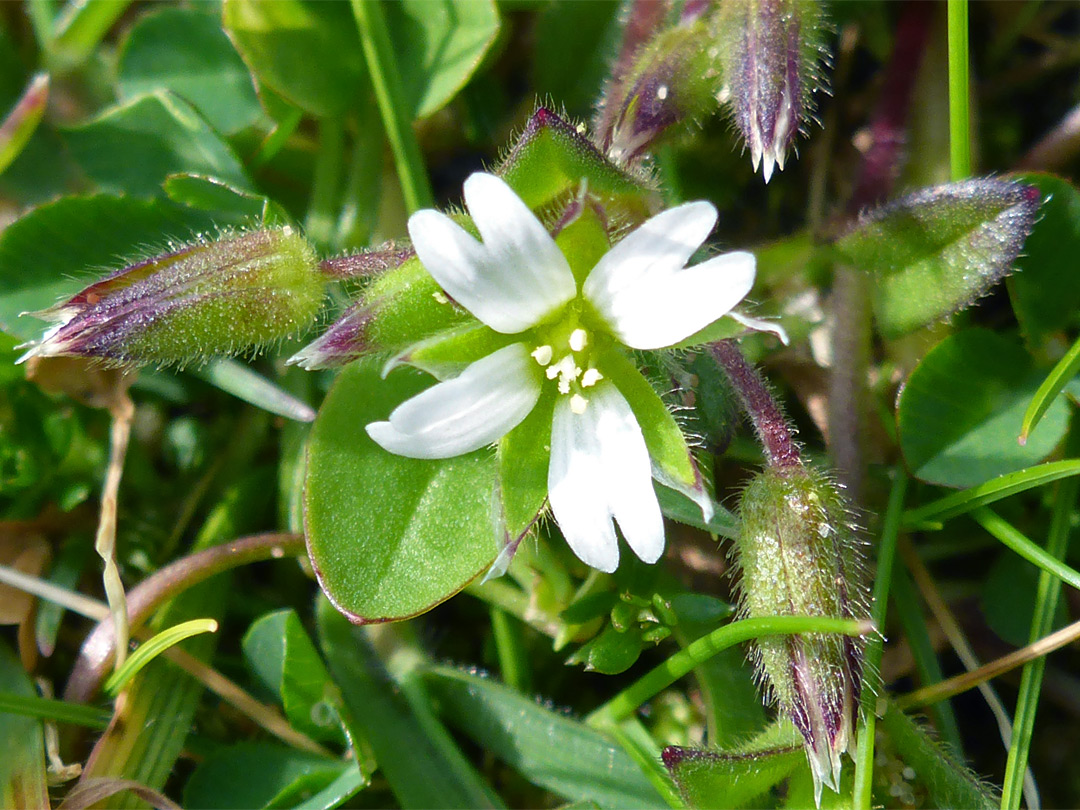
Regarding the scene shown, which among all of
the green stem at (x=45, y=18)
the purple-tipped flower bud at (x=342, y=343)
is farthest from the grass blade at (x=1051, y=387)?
the green stem at (x=45, y=18)

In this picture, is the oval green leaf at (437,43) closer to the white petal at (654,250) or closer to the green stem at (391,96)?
the green stem at (391,96)

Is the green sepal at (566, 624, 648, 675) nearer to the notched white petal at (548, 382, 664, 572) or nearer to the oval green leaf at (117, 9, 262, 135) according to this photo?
the notched white petal at (548, 382, 664, 572)

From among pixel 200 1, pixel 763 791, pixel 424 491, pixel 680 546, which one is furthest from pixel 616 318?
pixel 200 1

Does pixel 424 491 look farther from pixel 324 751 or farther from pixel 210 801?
Answer: pixel 210 801

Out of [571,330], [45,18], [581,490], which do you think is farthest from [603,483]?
[45,18]

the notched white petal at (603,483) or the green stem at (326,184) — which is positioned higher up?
the green stem at (326,184)

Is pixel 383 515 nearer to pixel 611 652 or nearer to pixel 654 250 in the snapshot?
pixel 611 652
